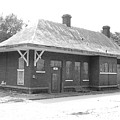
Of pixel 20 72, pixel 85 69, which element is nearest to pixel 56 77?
pixel 20 72

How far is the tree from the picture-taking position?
146 feet

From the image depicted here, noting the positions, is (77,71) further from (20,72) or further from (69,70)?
(20,72)

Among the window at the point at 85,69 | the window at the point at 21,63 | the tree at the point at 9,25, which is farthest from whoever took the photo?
the tree at the point at 9,25

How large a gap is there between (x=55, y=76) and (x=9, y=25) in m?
30.6

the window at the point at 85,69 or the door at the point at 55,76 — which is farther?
the window at the point at 85,69

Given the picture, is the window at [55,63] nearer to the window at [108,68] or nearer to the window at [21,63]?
the window at [21,63]

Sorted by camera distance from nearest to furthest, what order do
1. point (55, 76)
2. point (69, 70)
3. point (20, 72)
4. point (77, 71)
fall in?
point (20, 72)
point (55, 76)
point (69, 70)
point (77, 71)

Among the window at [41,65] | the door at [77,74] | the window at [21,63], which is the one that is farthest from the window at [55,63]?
the window at [21,63]

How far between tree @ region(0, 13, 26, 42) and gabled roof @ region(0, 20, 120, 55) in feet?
72.4

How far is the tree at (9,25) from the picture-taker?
146ft

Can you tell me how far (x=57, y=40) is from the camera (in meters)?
19.1

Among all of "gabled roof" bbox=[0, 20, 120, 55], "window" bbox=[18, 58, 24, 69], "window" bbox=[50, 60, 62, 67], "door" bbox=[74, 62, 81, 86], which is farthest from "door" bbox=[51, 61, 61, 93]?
"window" bbox=[18, 58, 24, 69]

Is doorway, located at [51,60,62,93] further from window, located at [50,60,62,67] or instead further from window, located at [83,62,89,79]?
window, located at [83,62,89,79]

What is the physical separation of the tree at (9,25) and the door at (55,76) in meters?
26.2
